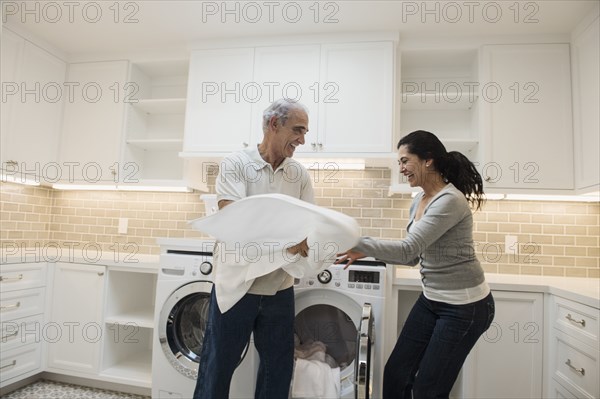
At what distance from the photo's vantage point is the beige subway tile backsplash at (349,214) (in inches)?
97.0

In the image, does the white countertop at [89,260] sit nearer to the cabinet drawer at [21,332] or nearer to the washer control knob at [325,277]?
the cabinet drawer at [21,332]

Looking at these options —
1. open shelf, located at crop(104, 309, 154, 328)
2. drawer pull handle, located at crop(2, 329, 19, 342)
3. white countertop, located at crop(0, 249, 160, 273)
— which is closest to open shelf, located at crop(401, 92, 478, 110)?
white countertop, located at crop(0, 249, 160, 273)

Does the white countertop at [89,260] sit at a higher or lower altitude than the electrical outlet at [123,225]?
lower

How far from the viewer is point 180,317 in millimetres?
2133

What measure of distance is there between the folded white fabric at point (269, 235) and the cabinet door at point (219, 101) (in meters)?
1.26

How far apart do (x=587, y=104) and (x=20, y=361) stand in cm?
372

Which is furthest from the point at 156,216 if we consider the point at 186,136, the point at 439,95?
Result: the point at 439,95

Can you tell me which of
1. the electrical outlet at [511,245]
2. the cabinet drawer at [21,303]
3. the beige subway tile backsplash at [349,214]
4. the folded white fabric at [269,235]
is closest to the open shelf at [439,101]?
the beige subway tile backsplash at [349,214]

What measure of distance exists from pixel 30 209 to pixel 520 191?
3516 millimetres

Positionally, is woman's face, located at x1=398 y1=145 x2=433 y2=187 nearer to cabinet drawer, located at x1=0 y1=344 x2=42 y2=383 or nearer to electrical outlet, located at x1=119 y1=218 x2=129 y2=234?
electrical outlet, located at x1=119 y1=218 x2=129 y2=234

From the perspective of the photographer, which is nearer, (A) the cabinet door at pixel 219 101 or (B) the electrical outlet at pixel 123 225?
(A) the cabinet door at pixel 219 101

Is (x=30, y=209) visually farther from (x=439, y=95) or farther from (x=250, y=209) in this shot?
(x=439, y=95)

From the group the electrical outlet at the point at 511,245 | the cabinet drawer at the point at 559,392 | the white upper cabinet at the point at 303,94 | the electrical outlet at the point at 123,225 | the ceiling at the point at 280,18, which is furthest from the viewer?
the electrical outlet at the point at 123,225

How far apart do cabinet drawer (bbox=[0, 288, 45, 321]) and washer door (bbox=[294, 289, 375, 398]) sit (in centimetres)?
172
